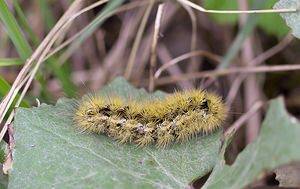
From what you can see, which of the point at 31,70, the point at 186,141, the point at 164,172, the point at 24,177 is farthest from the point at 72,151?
the point at 31,70

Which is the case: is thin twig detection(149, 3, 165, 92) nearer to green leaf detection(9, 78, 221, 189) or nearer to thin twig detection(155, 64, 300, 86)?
thin twig detection(155, 64, 300, 86)

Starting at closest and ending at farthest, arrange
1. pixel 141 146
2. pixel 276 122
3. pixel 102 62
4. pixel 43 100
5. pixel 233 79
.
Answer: pixel 276 122 < pixel 141 146 < pixel 43 100 < pixel 233 79 < pixel 102 62

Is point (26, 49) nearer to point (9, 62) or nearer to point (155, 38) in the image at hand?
point (9, 62)

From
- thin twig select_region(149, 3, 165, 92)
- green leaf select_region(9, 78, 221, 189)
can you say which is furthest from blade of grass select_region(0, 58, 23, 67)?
thin twig select_region(149, 3, 165, 92)

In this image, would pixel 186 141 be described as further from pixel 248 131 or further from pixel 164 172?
pixel 248 131

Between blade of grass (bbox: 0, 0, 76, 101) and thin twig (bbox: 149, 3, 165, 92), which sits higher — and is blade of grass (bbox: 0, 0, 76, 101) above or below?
below

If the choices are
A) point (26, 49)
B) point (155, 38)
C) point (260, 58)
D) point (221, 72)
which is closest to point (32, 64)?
point (26, 49)

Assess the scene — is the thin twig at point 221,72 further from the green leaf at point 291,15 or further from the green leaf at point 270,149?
the green leaf at point 270,149
